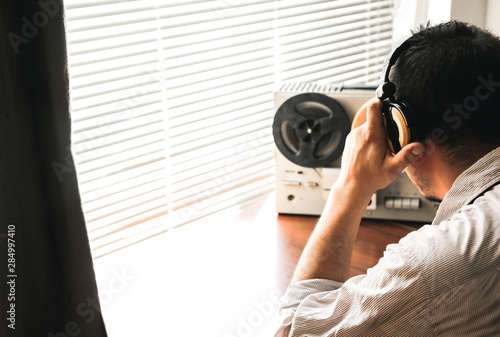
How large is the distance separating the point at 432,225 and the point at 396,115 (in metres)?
0.20

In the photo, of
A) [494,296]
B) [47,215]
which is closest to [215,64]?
[47,215]

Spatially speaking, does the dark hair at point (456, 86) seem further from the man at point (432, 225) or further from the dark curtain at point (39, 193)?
the dark curtain at point (39, 193)

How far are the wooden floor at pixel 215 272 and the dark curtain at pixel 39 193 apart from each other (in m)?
0.17

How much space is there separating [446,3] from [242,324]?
1.47 meters

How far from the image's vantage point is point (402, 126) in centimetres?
102

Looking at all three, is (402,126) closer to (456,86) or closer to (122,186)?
(456,86)

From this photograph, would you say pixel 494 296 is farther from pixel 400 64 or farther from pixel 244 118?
pixel 244 118

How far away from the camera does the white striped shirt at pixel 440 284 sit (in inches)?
32.4

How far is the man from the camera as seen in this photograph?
32.7 inches

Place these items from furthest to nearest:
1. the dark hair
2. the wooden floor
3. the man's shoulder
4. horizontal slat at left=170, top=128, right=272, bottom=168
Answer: horizontal slat at left=170, top=128, right=272, bottom=168, the wooden floor, the dark hair, the man's shoulder

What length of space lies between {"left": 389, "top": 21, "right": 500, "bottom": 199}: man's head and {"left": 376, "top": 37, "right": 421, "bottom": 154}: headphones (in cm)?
1

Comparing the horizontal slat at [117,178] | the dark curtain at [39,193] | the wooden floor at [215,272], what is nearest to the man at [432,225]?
the wooden floor at [215,272]

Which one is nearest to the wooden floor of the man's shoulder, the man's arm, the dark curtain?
the dark curtain

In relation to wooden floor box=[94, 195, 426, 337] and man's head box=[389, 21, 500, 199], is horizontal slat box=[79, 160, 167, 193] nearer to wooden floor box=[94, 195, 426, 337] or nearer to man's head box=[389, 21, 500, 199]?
wooden floor box=[94, 195, 426, 337]
